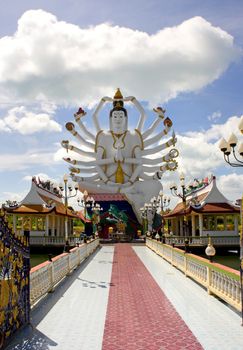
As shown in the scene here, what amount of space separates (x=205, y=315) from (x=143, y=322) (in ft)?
4.53

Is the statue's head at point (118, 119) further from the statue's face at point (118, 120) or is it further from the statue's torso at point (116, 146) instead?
the statue's torso at point (116, 146)

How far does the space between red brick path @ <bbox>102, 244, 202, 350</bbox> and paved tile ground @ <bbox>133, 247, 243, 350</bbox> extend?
179 millimetres

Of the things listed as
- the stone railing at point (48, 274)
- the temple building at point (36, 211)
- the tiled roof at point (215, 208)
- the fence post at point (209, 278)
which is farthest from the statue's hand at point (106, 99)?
the fence post at point (209, 278)

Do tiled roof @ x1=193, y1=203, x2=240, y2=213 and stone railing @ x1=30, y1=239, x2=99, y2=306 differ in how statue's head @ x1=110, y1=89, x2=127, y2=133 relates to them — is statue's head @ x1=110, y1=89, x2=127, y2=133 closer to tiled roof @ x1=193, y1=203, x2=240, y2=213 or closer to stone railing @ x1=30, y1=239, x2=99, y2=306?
tiled roof @ x1=193, y1=203, x2=240, y2=213

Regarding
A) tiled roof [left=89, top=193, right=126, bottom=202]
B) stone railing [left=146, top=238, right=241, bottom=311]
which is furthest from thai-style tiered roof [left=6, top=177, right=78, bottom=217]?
stone railing [left=146, top=238, right=241, bottom=311]

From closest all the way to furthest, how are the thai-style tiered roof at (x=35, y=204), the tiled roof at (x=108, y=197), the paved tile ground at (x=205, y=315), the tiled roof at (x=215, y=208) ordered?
1. the paved tile ground at (x=205, y=315)
2. the tiled roof at (x=215, y=208)
3. the thai-style tiered roof at (x=35, y=204)
4. the tiled roof at (x=108, y=197)

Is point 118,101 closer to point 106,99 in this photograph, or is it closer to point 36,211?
point 106,99

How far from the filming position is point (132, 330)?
6105mm

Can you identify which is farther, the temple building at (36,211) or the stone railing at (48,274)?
the temple building at (36,211)

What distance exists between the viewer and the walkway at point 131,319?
554cm

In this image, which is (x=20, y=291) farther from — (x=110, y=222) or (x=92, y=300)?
(x=110, y=222)

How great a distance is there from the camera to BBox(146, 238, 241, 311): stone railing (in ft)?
23.5

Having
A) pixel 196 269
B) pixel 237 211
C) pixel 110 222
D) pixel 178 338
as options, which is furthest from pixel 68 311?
pixel 110 222

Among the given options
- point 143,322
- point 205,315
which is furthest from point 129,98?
→ point 143,322
